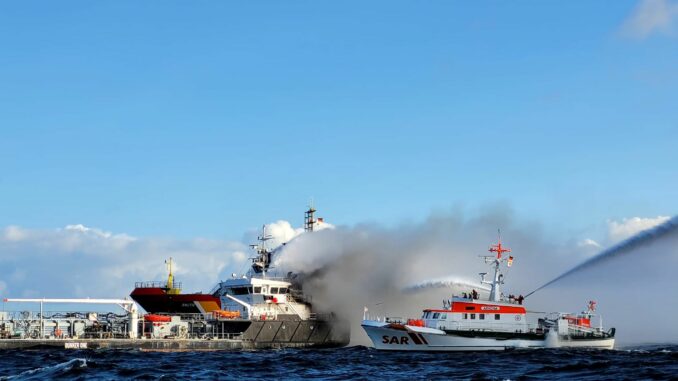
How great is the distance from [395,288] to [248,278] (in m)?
15.1

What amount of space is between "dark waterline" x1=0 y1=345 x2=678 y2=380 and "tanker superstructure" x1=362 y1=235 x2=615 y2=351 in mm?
2335

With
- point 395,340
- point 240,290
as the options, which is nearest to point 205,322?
point 240,290

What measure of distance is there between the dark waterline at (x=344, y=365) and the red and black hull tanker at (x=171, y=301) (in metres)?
17.3

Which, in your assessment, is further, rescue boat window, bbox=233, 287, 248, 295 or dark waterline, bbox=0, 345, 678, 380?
rescue boat window, bbox=233, 287, 248, 295

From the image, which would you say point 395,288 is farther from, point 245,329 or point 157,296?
point 157,296

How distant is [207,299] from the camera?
86.9 meters

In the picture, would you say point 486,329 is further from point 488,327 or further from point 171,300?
point 171,300

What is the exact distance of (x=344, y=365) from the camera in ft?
188

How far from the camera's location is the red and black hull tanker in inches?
3418

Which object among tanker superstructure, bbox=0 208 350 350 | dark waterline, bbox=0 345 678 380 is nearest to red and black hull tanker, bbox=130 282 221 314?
tanker superstructure, bbox=0 208 350 350

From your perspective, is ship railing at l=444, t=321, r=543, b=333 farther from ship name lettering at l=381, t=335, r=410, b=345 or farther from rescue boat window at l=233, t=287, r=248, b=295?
rescue boat window at l=233, t=287, r=248, b=295

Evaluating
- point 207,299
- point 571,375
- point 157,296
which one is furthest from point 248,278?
point 571,375

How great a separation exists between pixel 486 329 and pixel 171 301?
35084 mm

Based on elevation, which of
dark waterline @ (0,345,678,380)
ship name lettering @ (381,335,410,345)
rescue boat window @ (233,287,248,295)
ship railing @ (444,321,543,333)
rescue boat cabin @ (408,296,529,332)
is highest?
rescue boat window @ (233,287,248,295)
